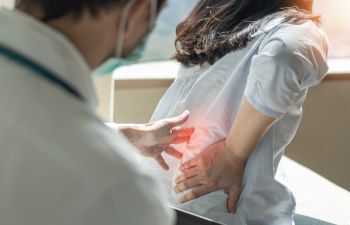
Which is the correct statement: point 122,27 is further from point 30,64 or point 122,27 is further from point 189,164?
point 189,164

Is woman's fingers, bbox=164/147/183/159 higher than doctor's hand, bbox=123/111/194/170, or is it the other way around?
doctor's hand, bbox=123/111/194/170

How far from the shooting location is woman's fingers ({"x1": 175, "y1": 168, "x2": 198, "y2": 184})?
998 millimetres

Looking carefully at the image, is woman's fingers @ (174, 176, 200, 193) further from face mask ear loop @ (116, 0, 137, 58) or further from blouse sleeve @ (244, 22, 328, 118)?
face mask ear loop @ (116, 0, 137, 58)

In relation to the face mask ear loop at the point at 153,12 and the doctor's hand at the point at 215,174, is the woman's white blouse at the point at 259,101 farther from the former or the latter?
the face mask ear loop at the point at 153,12

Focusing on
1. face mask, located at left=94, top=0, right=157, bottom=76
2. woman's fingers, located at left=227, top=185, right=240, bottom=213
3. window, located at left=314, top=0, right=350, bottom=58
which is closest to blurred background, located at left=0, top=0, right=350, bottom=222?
window, located at left=314, top=0, right=350, bottom=58

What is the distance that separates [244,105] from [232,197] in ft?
0.62

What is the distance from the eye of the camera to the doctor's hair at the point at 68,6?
567 mm

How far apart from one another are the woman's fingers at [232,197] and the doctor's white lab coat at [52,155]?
17.6 inches

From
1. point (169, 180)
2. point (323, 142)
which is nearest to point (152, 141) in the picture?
point (169, 180)

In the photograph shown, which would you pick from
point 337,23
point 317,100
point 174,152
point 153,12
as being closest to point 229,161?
point 174,152

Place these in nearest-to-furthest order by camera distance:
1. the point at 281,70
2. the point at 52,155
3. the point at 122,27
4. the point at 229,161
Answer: the point at 52,155 < the point at 122,27 < the point at 281,70 < the point at 229,161

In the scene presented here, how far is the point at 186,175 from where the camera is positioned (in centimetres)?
101

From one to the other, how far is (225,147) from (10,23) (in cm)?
52

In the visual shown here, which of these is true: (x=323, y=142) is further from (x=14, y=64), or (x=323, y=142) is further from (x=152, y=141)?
(x=14, y=64)
